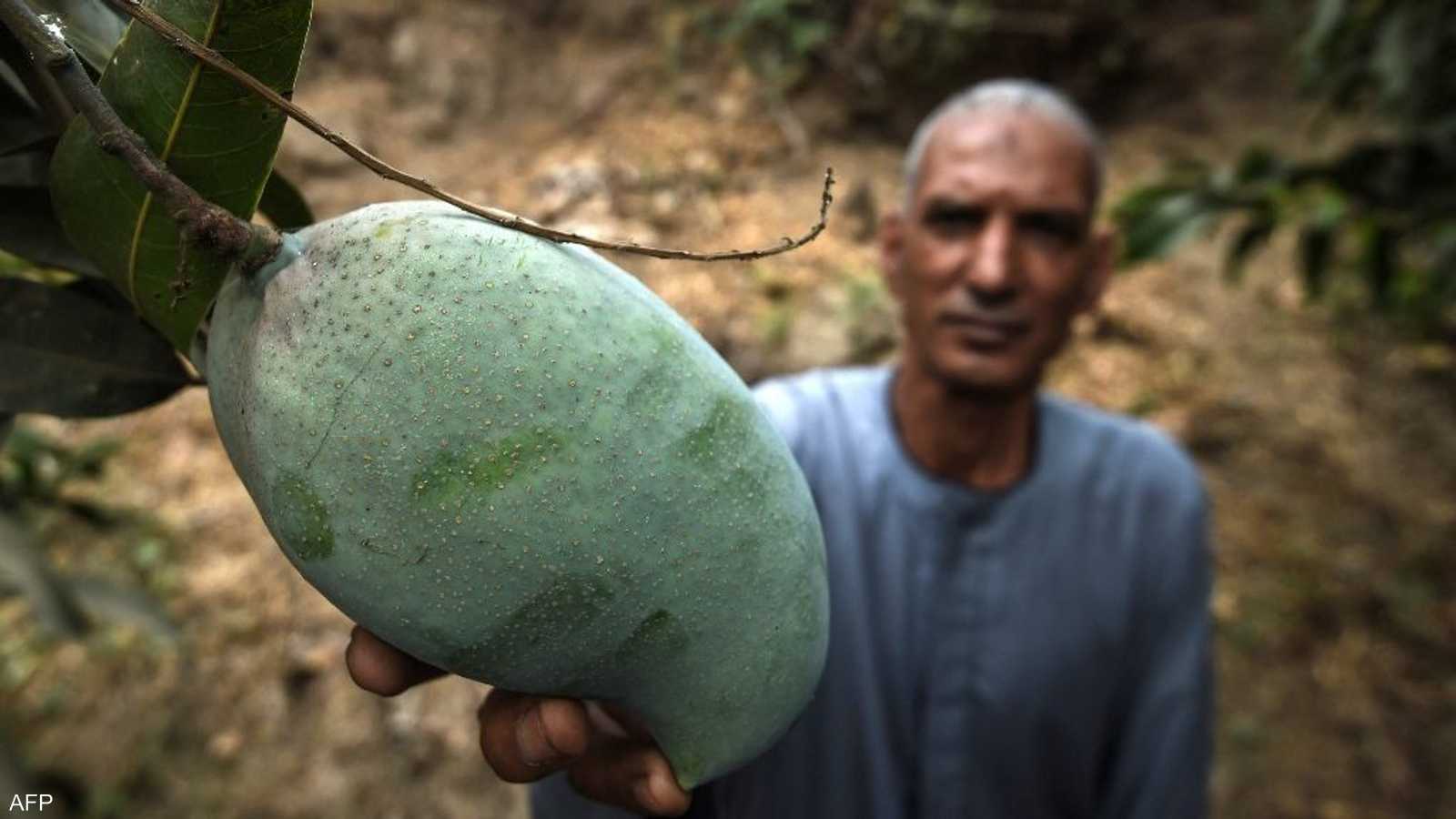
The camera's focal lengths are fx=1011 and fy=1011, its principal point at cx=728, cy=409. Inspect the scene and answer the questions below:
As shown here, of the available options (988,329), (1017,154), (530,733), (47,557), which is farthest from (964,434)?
(47,557)

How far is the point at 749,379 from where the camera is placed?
2590 mm

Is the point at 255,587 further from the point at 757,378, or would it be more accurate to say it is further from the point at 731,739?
the point at 731,739

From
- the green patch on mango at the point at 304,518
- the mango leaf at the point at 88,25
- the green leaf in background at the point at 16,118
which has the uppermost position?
the mango leaf at the point at 88,25

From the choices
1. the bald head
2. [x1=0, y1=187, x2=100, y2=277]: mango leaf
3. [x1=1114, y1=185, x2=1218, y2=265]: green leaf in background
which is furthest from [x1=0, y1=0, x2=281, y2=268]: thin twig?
[x1=1114, y1=185, x2=1218, y2=265]: green leaf in background

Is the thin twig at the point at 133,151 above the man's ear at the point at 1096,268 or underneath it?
above

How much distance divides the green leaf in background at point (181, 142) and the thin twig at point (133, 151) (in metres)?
0.02

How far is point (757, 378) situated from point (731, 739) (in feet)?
7.02

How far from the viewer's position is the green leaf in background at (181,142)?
41cm

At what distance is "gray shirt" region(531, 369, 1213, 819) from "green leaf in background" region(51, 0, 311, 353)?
2.02 feet

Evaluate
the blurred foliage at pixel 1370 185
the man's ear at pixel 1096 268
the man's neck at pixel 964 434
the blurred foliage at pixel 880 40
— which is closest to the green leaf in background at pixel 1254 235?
the blurred foliage at pixel 1370 185

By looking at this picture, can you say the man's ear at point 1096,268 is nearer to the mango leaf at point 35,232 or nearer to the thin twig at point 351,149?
the thin twig at point 351,149

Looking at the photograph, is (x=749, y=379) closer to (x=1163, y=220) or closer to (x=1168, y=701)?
(x=1163, y=220)

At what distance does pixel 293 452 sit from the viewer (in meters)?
0.41

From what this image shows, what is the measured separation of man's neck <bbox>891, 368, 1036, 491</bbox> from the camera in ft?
4.26
